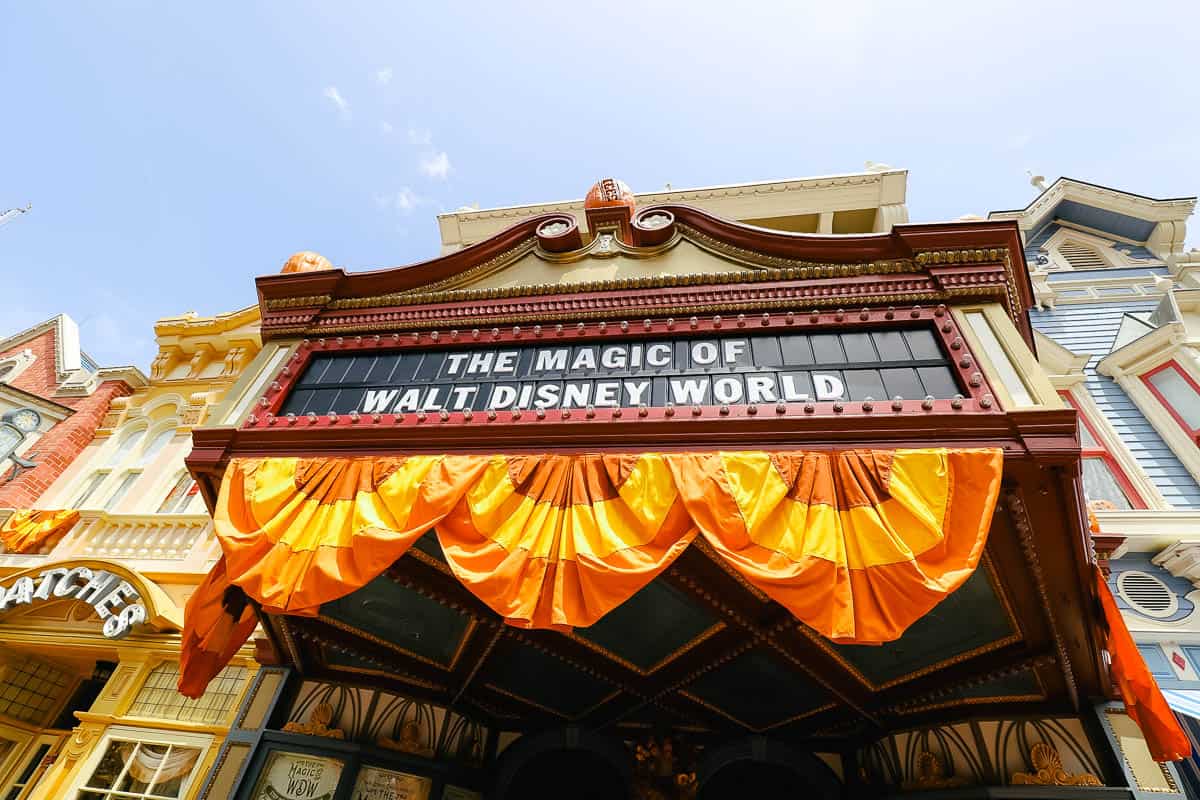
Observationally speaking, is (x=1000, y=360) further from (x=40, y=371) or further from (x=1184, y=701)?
(x=40, y=371)

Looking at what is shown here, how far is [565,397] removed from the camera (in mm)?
5340

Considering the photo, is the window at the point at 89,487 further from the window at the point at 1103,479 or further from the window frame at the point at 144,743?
the window at the point at 1103,479

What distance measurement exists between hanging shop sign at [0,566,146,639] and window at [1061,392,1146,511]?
1305cm

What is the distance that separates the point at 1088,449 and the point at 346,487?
10.2 meters

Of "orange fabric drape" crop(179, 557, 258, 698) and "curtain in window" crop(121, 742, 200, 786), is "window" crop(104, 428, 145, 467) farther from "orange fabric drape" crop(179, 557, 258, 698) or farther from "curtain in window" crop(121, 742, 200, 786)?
"orange fabric drape" crop(179, 557, 258, 698)

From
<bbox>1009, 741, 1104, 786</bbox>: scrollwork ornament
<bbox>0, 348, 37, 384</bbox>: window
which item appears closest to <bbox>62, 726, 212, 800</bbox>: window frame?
<bbox>1009, 741, 1104, 786</bbox>: scrollwork ornament

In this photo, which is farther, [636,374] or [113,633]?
[113,633]

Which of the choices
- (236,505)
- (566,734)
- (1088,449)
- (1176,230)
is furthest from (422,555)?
(1176,230)

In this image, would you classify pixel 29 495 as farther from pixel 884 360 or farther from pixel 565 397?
pixel 884 360

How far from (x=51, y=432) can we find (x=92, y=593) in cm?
558

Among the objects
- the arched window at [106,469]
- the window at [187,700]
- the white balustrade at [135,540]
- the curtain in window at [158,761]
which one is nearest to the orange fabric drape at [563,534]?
the window at [187,700]

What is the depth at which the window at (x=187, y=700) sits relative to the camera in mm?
7289

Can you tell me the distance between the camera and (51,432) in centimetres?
1138

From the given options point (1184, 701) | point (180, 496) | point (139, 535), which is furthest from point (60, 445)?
point (1184, 701)
